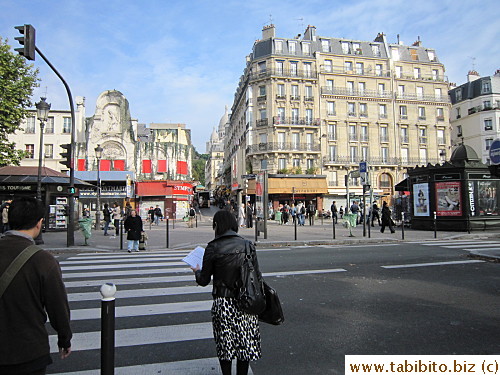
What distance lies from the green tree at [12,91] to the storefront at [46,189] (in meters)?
0.97

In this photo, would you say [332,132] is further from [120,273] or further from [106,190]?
[120,273]

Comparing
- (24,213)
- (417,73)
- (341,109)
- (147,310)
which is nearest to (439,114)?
(417,73)

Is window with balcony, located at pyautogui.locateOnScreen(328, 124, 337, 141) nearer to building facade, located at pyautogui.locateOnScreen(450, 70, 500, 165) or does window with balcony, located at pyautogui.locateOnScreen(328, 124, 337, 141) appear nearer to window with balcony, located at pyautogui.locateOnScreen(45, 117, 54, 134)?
building facade, located at pyautogui.locateOnScreen(450, 70, 500, 165)

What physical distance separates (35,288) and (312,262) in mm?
7448

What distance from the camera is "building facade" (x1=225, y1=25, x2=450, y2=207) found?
3847cm

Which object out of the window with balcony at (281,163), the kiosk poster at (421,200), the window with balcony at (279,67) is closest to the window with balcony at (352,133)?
the window with balcony at (281,163)

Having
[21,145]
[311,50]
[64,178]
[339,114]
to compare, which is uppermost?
[311,50]

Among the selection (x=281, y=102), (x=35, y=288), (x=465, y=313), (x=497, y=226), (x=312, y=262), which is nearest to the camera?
(x=35, y=288)

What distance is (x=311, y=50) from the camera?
40312 millimetres

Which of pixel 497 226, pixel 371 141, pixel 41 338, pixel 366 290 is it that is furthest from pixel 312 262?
pixel 371 141

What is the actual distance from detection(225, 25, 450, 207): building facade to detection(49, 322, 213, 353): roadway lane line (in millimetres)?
33433

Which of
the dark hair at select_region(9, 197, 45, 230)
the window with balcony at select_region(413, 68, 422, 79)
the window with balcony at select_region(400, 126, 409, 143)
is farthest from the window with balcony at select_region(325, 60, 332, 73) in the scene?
the dark hair at select_region(9, 197, 45, 230)

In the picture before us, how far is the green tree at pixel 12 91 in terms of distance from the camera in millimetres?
17672

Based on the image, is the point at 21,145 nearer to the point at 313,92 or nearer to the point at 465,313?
the point at 313,92
